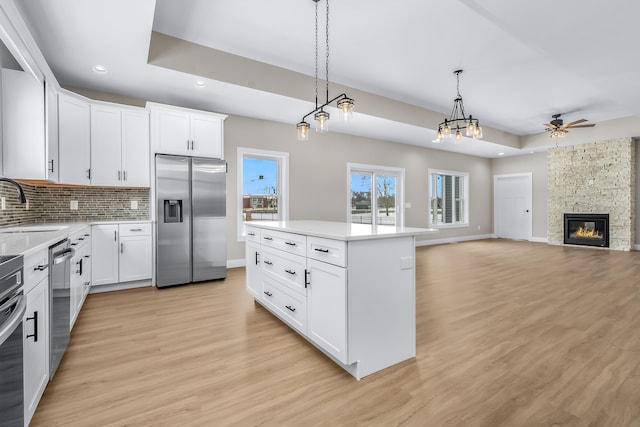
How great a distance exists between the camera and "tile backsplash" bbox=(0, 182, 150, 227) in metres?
3.60

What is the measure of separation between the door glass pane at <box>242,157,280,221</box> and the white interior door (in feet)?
24.5

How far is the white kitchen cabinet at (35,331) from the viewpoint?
1409mm

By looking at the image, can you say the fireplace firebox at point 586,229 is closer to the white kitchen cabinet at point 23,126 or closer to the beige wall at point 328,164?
the beige wall at point 328,164

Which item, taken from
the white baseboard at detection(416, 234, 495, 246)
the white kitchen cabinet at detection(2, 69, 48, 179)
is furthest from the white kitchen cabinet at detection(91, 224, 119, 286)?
the white baseboard at detection(416, 234, 495, 246)

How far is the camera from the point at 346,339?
1875 millimetres

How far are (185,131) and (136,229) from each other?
4.81 ft

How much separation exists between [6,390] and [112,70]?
3.55 metres

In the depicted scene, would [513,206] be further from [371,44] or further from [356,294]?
[356,294]

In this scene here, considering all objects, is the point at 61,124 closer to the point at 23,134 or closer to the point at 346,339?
the point at 23,134

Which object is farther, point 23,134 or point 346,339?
point 23,134

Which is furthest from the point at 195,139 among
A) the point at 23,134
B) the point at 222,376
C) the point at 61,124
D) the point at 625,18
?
the point at 625,18

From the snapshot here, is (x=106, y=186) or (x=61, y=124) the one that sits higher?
(x=61, y=124)

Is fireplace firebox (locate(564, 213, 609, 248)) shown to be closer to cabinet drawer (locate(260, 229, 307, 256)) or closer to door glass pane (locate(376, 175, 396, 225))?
door glass pane (locate(376, 175, 396, 225))

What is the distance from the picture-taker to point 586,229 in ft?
25.1
